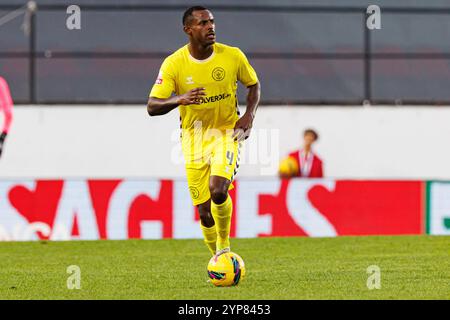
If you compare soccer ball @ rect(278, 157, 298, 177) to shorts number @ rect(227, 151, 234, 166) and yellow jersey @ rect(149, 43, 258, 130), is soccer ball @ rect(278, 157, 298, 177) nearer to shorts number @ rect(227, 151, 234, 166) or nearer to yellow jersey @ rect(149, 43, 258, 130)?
yellow jersey @ rect(149, 43, 258, 130)

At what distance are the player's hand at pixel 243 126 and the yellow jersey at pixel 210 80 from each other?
0.17 metres

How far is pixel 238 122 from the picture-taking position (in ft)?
33.0

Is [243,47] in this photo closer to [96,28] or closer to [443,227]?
[96,28]

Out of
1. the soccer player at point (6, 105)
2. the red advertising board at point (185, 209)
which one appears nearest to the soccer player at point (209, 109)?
the red advertising board at point (185, 209)

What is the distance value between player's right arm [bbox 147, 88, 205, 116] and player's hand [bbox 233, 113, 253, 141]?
20.9 inches

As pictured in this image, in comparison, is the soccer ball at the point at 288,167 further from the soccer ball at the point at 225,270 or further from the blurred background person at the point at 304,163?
the soccer ball at the point at 225,270

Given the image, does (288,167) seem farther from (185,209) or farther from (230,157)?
(230,157)

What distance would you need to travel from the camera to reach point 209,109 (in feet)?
33.3

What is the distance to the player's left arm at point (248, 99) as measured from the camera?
10.0 meters

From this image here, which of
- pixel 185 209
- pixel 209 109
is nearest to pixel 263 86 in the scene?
pixel 185 209

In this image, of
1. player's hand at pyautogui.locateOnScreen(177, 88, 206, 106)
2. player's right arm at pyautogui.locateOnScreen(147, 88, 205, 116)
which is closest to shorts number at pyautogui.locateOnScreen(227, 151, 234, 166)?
player's right arm at pyautogui.locateOnScreen(147, 88, 205, 116)

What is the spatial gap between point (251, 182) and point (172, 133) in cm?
255

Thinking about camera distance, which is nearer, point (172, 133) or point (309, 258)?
point (309, 258)

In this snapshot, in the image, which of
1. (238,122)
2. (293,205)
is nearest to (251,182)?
(293,205)
